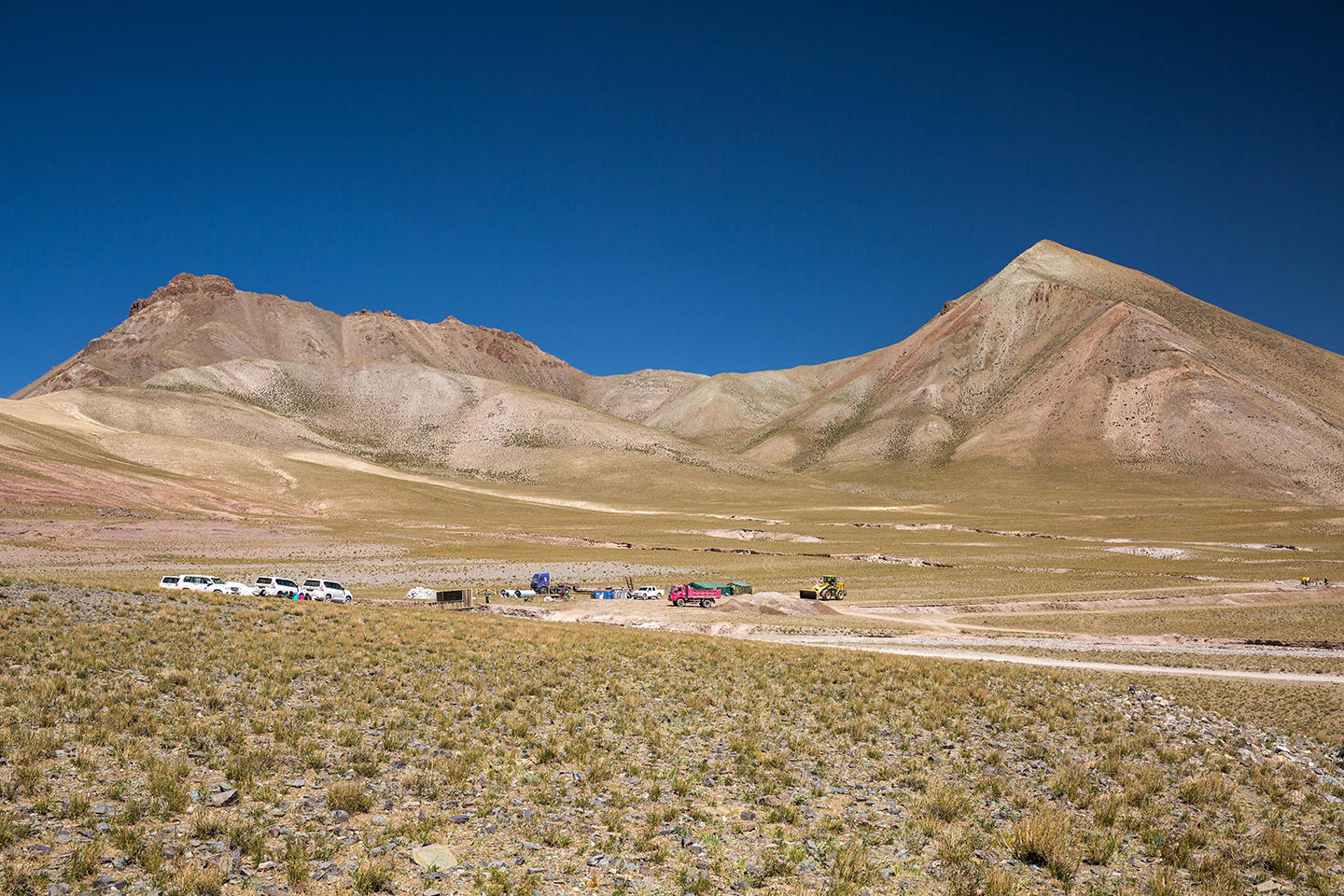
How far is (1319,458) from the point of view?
17500 cm

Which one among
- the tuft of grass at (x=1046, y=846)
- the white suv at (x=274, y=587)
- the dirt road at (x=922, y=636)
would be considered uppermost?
the tuft of grass at (x=1046, y=846)

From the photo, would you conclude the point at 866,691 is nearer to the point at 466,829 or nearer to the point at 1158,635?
the point at 466,829

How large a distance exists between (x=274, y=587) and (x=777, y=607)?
30257 mm

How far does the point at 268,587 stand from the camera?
44500mm

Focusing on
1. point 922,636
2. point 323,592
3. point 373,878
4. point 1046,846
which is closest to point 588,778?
point 373,878

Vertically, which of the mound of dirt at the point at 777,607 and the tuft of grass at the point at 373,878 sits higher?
the tuft of grass at the point at 373,878

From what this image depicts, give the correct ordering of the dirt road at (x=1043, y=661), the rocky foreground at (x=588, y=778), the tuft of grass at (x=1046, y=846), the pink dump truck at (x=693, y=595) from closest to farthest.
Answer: the rocky foreground at (x=588, y=778) < the tuft of grass at (x=1046, y=846) < the dirt road at (x=1043, y=661) < the pink dump truck at (x=693, y=595)

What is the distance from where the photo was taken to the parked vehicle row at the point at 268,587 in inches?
1646

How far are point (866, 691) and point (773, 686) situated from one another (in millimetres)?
2570

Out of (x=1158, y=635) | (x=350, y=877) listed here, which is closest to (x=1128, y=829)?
(x=350, y=877)

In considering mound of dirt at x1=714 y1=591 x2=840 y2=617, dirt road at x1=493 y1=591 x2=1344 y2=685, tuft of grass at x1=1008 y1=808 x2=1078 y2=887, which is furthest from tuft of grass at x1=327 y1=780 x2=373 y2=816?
mound of dirt at x1=714 y1=591 x2=840 y2=617

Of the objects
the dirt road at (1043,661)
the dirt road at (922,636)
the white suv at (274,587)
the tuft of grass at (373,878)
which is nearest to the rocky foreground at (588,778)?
the tuft of grass at (373,878)

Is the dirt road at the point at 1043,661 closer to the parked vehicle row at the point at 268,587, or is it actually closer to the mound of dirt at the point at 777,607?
the mound of dirt at the point at 777,607

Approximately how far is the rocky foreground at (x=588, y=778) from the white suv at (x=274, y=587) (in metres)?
22.1
